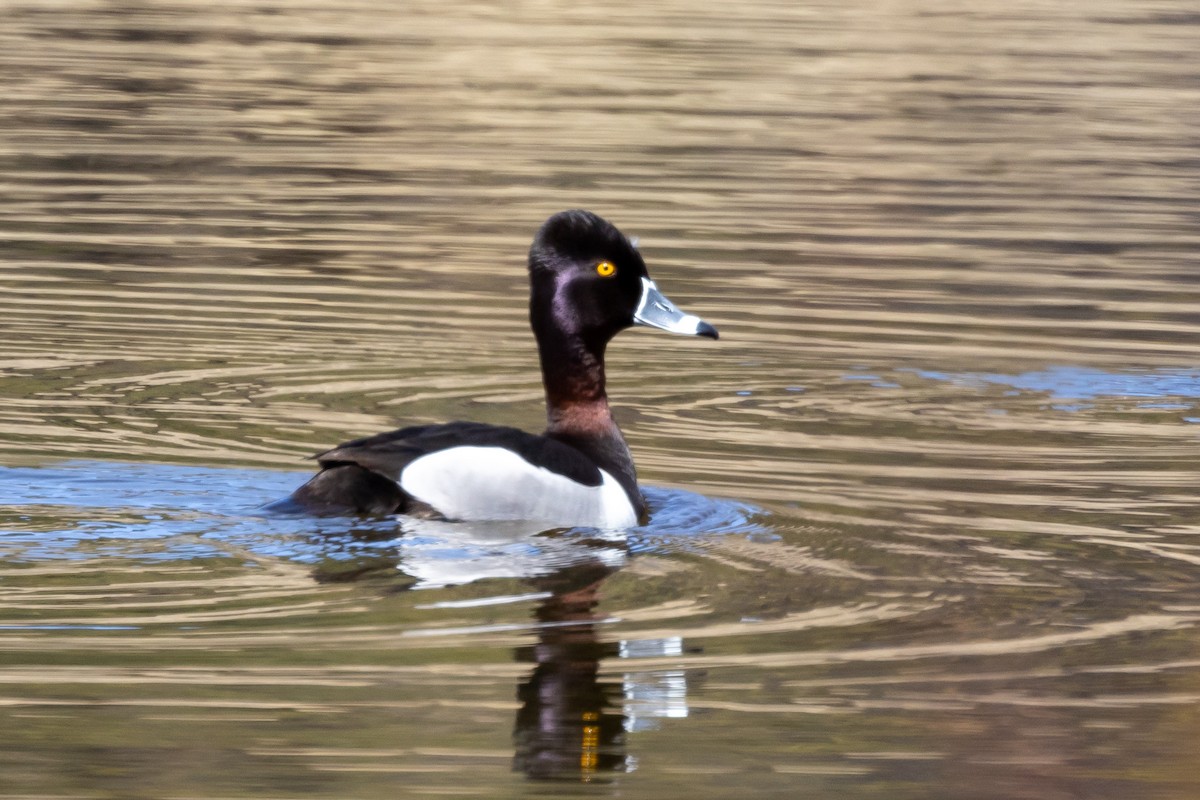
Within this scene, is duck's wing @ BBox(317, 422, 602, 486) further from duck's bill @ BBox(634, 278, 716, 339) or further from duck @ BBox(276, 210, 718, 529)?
duck's bill @ BBox(634, 278, 716, 339)

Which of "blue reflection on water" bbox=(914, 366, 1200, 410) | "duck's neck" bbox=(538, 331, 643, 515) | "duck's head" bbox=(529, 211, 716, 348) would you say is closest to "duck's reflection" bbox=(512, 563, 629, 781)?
"duck's neck" bbox=(538, 331, 643, 515)

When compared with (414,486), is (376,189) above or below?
above

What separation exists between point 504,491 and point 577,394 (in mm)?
973

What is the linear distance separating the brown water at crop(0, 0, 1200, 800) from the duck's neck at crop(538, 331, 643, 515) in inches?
14.1

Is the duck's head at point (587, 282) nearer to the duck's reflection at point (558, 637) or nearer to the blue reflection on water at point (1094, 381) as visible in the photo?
the duck's reflection at point (558, 637)

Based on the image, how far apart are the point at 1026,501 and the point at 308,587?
3102mm

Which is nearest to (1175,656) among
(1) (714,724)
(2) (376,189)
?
(1) (714,724)

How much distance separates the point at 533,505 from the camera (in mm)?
8461

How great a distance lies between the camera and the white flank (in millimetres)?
8234

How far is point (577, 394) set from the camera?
927 cm

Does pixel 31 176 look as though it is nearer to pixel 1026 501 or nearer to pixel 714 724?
pixel 1026 501

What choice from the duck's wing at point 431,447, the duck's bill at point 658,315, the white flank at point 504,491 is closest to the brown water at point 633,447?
the white flank at point 504,491

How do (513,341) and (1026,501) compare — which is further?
(513,341)

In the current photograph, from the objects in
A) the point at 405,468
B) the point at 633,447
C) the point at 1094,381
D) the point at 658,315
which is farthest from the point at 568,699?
the point at 1094,381
